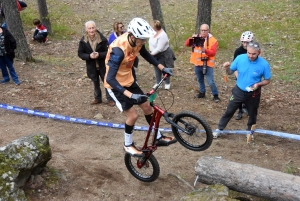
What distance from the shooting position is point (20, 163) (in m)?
4.83

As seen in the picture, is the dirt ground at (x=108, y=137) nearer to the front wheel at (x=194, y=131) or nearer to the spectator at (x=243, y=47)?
the spectator at (x=243, y=47)

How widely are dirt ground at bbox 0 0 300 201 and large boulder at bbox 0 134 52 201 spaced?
314 millimetres

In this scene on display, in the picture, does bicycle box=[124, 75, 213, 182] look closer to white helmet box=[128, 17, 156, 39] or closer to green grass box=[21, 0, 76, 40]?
white helmet box=[128, 17, 156, 39]

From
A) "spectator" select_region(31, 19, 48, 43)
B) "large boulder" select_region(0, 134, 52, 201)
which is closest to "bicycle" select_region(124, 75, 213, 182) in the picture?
"large boulder" select_region(0, 134, 52, 201)

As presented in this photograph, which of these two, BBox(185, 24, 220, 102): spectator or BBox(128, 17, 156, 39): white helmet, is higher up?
BBox(128, 17, 156, 39): white helmet

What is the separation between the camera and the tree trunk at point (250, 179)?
179 inches

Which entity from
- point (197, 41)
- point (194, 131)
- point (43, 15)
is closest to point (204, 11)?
point (197, 41)

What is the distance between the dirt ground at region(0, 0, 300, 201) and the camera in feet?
18.1

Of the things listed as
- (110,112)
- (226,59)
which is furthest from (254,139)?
(226,59)

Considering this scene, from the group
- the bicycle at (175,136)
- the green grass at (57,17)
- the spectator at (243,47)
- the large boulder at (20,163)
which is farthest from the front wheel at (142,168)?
the green grass at (57,17)

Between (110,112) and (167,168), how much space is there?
9.57 feet

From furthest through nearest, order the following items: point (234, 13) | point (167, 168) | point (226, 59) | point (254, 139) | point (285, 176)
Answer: point (234, 13) → point (226, 59) → point (254, 139) → point (167, 168) → point (285, 176)

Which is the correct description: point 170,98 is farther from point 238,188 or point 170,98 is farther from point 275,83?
point 238,188

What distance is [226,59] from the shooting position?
1245 centimetres
